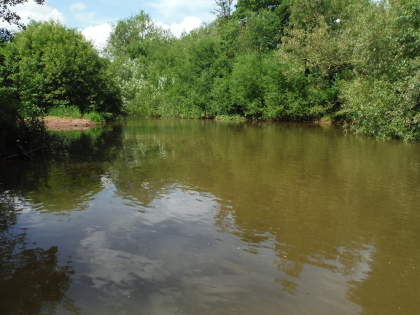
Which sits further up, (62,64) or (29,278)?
(62,64)

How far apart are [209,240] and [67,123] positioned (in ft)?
101

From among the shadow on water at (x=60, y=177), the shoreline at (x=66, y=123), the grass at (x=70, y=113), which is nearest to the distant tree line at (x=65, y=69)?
the grass at (x=70, y=113)

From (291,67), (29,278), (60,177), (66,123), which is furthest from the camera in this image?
(291,67)

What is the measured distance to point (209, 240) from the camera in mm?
7457

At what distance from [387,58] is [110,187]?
788 inches

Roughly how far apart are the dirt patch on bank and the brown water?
18748 millimetres

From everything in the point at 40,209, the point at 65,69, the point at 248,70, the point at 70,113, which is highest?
the point at 248,70

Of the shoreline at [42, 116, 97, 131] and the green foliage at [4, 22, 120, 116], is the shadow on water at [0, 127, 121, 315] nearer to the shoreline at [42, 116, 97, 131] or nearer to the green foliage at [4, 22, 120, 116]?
the shoreline at [42, 116, 97, 131]

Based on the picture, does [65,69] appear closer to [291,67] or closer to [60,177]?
[291,67]

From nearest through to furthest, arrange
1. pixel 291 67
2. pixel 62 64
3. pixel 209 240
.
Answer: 1. pixel 209 240
2. pixel 62 64
3. pixel 291 67

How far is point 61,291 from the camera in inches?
213

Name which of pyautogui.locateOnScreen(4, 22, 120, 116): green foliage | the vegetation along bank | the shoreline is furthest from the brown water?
pyautogui.locateOnScreen(4, 22, 120, 116): green foliage

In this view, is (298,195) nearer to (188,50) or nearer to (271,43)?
(271,43)

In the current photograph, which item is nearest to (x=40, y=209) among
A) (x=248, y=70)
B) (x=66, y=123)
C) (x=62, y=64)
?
(x=66, y=123)
